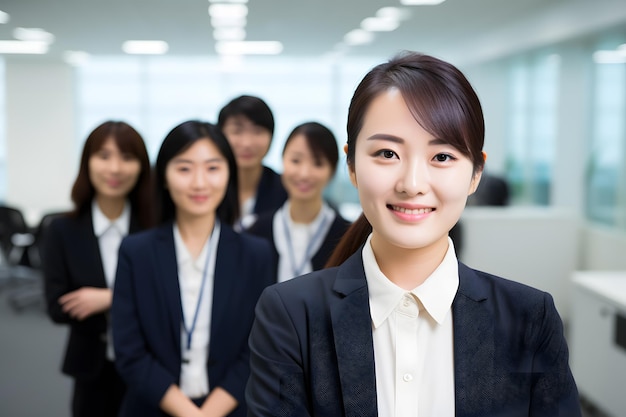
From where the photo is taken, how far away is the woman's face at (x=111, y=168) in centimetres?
210

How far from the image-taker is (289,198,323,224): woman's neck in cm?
199

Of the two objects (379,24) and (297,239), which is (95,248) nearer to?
(297,239)

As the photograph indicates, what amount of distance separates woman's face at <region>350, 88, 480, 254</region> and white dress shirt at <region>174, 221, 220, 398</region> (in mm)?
919

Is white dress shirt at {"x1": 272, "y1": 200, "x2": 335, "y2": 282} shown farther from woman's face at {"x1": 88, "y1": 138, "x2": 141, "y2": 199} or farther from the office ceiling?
the office ceiling

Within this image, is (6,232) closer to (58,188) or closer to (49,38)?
(58,188)

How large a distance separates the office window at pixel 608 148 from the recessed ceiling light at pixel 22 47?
145 inches

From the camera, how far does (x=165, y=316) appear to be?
63.1 inches

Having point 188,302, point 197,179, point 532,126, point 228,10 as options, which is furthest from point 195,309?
point 532,126

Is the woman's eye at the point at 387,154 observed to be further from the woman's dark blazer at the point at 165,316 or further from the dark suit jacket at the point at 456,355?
the woman's dark blazer at the point at 165,316

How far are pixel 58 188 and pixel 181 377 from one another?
5.29m

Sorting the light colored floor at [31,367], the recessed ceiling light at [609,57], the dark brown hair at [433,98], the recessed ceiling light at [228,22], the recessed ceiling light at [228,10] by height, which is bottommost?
the light colored floor at [31,367]

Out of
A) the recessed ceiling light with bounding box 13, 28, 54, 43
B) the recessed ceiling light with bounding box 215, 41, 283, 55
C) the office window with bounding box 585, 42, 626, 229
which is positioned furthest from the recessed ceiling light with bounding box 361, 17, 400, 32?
the office window with bounding box 585, 42, 626, 229

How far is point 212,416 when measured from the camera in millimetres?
1607

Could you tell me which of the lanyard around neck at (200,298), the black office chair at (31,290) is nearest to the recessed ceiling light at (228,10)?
the lanyard around neck at (200,298)
